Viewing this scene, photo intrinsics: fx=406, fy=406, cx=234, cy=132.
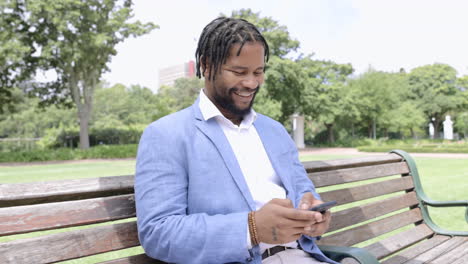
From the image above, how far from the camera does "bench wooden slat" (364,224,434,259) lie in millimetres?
2785

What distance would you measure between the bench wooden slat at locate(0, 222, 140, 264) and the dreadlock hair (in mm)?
786

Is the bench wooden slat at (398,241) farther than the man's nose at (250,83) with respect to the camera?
Yes

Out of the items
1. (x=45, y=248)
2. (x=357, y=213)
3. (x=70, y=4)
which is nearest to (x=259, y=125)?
(x=45, y=248)

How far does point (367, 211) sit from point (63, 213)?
2.10m

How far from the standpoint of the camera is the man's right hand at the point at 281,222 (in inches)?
54.1

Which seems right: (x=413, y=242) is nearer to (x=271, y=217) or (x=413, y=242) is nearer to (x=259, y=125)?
(x=259, y=125)

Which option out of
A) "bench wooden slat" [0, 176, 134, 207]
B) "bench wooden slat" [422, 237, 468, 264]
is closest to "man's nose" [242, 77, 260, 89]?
"bench wooden slat" [0, 176, 134, 207]

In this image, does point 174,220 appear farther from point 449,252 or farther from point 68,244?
point 449,252

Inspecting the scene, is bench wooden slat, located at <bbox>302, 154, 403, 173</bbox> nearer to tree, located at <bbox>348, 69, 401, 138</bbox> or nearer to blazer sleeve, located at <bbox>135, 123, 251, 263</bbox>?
blazer sleeve, located at <bbox>135, 123, 251, 263</bbox>

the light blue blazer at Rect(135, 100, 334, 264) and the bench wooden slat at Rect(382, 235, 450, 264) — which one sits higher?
the light blue blazer at Rect(135, 100, 334, 264)

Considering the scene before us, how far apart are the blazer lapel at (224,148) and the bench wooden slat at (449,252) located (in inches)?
66.0

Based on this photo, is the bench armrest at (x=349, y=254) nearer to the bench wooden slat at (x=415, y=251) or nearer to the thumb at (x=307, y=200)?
the thumb at (x=307, y=200)

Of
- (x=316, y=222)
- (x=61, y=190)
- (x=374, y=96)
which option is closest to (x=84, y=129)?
(x=374, y=96)

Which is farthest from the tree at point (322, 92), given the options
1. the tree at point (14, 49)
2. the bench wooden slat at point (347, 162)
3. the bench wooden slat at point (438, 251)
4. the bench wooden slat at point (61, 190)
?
the bench wooden slat at point (61, 190)
